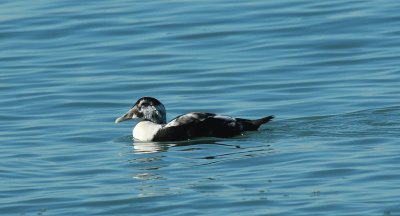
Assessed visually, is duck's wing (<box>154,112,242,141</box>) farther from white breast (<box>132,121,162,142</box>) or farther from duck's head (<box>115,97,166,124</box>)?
duck's head (<box>115,97,166,124</box>)

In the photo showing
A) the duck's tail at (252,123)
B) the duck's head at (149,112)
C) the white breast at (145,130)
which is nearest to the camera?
the duck's tail at (252,123)

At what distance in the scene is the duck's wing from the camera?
1686 centimetres

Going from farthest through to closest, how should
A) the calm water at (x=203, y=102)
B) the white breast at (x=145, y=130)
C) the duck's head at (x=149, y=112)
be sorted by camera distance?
the duck's head at (x=149, y=112) → the white breast at (x=145, y=130) → the calm water at (x=203, y=102)

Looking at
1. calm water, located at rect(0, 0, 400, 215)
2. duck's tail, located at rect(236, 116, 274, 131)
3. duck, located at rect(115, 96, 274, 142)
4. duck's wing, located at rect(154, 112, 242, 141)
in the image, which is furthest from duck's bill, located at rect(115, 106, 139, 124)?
duck's tail, located at rect(236, 116, 274, 131)

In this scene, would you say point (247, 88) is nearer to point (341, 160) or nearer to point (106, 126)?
point (106, 126)

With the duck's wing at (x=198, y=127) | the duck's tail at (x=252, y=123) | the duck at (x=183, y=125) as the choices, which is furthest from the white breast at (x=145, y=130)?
the duck's tail at (x=252, y=123)

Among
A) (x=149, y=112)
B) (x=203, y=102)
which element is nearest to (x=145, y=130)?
(x=149, y=112)

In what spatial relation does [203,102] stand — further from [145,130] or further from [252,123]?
[252,123]

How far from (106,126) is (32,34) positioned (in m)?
8.23

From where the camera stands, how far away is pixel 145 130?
1744cm

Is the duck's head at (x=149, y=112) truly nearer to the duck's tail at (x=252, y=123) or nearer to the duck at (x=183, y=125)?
the duck at (x=183, y=125)

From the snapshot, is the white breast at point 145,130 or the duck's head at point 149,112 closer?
the white breast at point 145,130

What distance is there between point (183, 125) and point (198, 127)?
189mm

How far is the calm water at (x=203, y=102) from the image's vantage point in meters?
13.3
